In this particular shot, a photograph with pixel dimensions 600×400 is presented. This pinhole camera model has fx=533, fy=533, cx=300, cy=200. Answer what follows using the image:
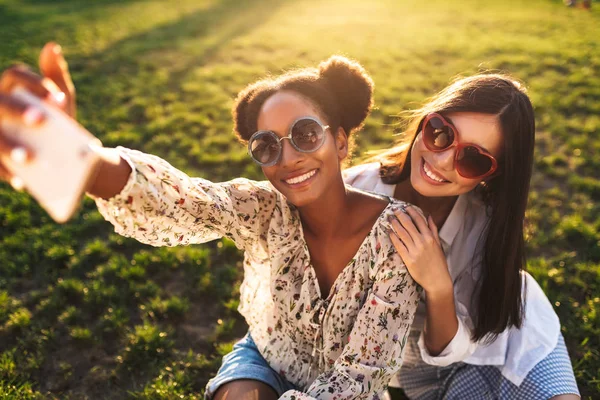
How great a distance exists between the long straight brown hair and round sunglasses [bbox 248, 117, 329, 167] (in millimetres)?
755

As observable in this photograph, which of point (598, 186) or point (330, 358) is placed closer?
point (330, 358)

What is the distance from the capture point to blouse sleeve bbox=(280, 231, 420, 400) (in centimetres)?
236

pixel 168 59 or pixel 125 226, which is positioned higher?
pixel 125 226

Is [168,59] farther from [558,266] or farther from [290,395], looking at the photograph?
[290,395]

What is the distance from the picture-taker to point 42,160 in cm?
127

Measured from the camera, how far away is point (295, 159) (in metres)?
2.44

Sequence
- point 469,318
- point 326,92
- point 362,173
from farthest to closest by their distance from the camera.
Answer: point 362,173, point 469,318, point 326,92

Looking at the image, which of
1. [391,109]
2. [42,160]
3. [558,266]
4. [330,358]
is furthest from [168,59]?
[42,160]

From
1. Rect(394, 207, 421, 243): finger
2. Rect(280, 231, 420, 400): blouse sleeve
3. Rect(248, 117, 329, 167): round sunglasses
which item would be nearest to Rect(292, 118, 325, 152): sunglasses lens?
Rect(248, 117, 329, 167): round sunglasses

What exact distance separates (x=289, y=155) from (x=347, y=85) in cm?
54

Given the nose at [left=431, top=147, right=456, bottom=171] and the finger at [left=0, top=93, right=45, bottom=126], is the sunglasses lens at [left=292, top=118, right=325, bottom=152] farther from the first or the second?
the finger at [left=0, top=93, right=45, bottom=126]

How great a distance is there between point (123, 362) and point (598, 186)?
4.75 m

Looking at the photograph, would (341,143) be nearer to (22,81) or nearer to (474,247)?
(474,247)

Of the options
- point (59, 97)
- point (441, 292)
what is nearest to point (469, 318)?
point (441, 292)
